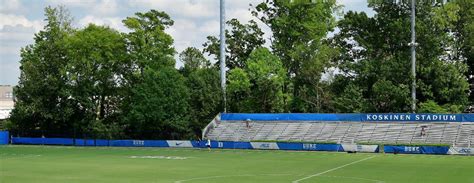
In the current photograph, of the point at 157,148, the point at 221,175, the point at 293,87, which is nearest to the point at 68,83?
the point at 157,148

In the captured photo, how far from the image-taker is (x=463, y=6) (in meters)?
71.2

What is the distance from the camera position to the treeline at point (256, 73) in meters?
67.8

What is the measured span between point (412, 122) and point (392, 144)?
6222 mm

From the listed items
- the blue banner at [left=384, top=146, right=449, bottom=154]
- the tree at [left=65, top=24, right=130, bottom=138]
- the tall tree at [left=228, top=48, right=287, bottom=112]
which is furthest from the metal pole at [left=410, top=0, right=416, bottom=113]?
the tree at [left=65, top=24, right=130, bottom=138]

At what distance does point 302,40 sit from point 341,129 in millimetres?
15552

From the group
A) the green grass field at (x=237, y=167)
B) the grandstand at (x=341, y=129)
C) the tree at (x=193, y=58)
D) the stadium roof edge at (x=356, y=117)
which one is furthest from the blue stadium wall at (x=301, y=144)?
the tree at (x=193, y=58)

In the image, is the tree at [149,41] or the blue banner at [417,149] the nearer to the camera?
the blue banner at [417,149]

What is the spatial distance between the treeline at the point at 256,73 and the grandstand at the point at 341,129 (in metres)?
4.50

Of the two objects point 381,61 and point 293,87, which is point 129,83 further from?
point 381,61

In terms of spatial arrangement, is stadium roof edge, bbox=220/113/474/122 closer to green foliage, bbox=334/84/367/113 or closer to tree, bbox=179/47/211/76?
green foliage, bbox=334/84/367/113

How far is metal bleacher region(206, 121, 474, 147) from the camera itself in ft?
186

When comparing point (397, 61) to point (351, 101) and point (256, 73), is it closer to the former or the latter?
point (351, 101)

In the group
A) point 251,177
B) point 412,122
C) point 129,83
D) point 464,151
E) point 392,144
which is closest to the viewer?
point 251,177

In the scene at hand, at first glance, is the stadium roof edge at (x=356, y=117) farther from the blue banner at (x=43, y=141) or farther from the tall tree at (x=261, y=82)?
the blue banner at (x=43, y=141)
